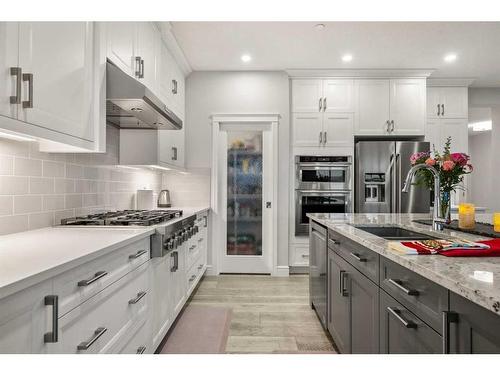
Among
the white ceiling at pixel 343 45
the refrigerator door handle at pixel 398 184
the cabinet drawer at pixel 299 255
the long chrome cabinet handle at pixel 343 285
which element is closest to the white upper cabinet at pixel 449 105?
the white ceiling at pixel 343 45

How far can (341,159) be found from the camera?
4.38 metres

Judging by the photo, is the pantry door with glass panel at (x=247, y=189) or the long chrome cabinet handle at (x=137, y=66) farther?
the pantry door with glass panel at (x=247, y=189)

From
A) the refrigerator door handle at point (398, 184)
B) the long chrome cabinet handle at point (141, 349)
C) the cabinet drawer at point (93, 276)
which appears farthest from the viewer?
the refrigerator door handle at point (398, 184)

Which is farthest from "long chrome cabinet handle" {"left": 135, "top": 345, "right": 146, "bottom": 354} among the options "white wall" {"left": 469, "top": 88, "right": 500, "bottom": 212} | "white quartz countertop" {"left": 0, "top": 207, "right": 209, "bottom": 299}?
"white wall" {"left": 469, "top": 88, "right": 500, "bottom": 212}

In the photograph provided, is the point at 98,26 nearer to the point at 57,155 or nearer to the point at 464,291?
the point at 57,155

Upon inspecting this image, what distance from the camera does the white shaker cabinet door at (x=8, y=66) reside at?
46.3 inches

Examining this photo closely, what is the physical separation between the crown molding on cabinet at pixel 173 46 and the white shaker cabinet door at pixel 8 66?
2.02 m

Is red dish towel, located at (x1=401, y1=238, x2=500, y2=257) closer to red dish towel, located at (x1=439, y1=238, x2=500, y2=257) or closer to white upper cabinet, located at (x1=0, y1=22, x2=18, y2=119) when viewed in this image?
red dish towel, located at (x1=439, y1=238, x2=500, y2=257)

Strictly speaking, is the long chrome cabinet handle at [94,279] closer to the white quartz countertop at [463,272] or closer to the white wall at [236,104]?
the white quartz countertop at [463,272]

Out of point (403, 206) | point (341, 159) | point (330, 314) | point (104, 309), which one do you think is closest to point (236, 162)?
point (341, 159)

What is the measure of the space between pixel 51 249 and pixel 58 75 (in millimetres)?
772

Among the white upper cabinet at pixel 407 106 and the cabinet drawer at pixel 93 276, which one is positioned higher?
the white upper cabinet at pixel 407 106

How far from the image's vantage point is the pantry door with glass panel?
14.7 feet

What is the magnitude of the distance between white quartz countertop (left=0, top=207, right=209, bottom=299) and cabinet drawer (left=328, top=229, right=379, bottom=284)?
1118mm
